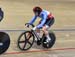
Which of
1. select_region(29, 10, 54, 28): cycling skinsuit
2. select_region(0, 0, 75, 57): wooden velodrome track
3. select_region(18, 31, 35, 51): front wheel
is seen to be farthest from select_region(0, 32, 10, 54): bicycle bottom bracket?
select_region(29, 10, 54, 28): cycling skinsuit

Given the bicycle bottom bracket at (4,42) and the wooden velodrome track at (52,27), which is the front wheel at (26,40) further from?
the bicycle bottom bracket at (4,42)

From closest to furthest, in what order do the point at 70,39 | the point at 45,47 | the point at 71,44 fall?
the point at 45,47 < the point at 71,44 < the point at 70,39

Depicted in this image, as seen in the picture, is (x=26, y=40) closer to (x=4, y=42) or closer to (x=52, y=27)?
(x=4, y=42)

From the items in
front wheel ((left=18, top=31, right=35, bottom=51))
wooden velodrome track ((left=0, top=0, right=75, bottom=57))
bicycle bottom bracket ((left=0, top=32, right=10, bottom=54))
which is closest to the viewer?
bicycle bottom bracket ((left=0, top=32, right=10, bottom=54))

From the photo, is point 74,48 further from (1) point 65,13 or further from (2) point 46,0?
(2) point 46,0

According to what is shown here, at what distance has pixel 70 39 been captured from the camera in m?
13.2

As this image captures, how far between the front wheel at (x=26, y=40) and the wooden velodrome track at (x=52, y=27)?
0.18 meters

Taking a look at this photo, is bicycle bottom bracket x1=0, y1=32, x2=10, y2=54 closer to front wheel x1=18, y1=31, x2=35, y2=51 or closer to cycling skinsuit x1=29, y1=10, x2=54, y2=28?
front wheel x1=18, y1=31, x2=35, y2=51

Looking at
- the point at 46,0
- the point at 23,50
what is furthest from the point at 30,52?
the point at 46,0

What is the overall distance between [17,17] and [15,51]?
22.9 feet

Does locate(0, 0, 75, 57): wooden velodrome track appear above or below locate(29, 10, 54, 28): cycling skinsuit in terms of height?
below

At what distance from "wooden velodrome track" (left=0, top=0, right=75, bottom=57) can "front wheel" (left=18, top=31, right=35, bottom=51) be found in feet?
0.58

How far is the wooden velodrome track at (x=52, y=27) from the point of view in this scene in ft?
35.6

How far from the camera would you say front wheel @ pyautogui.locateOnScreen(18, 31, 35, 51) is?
10633 millimetres
